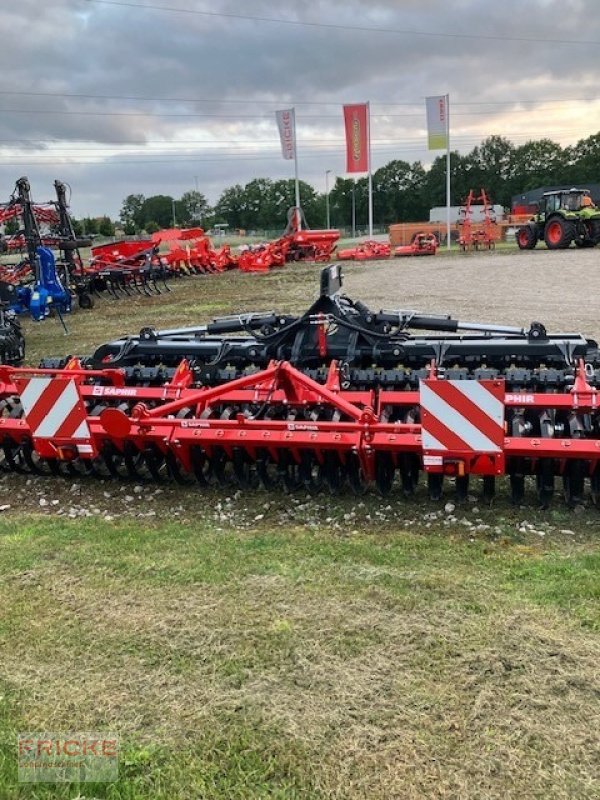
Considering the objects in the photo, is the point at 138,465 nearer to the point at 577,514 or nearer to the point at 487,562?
the point at 487,562

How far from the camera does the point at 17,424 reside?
17.1 feet

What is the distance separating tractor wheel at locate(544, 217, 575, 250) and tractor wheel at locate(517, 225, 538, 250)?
0.57 meters

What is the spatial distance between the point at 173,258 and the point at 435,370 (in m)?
22.5

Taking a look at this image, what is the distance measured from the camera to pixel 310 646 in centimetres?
309

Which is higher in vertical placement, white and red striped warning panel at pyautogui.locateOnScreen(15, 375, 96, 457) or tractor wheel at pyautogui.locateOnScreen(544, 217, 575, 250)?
tractor wheel at pyautogui.locateOnScreen(544, 217, 575, 250)

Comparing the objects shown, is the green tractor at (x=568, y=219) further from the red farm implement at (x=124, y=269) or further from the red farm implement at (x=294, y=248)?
the red farm implement at (x=124, y=269)

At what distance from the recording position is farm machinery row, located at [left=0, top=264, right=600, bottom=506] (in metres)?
4.22

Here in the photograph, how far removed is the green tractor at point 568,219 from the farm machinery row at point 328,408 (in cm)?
2586

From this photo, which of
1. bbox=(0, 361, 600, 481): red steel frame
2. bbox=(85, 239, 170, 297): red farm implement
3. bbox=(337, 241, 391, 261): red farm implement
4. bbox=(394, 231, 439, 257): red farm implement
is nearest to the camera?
bbox=(0, 361, 600, 481): red steel frame

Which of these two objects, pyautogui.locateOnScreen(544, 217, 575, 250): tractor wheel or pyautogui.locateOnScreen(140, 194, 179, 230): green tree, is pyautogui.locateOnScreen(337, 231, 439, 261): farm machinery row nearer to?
pyautogui.locateOnScreen(544, 217, 575, 250): tractor wheel

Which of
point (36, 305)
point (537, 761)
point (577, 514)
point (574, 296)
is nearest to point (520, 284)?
point (574, 296)

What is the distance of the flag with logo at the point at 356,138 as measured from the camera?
35938 millimetres

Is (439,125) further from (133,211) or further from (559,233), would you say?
(133,211)

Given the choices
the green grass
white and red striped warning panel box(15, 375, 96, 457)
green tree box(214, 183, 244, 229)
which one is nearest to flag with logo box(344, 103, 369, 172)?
white and red striped warning panel box(15, 375, 96, 457)
